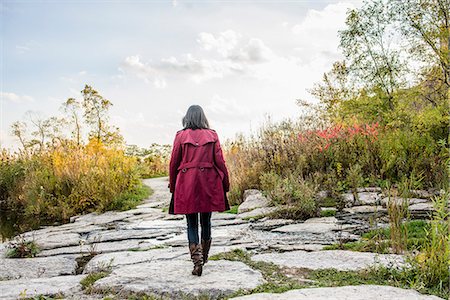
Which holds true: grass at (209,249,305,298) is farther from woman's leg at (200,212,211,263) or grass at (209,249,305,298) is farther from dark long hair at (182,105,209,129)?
dark long hair at (182,105,209,129)

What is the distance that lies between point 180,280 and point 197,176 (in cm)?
93

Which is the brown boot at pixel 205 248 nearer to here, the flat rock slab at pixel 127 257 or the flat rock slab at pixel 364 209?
the flat rock slab at pixel 127 257

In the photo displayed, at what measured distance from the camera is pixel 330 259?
4.16 m

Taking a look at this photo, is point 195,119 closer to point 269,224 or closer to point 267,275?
point 267,275

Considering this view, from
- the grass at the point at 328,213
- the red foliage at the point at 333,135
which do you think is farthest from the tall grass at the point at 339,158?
the grass at the point at 328,213

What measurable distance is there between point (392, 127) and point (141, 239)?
7216mm

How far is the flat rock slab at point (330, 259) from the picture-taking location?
3832 millimetres

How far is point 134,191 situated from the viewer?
11.0 meters

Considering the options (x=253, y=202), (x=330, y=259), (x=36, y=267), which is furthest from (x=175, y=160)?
(x=253, y=202)

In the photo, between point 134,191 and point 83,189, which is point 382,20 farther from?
point 83,189

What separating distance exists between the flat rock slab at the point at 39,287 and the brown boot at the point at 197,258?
0.96 metres

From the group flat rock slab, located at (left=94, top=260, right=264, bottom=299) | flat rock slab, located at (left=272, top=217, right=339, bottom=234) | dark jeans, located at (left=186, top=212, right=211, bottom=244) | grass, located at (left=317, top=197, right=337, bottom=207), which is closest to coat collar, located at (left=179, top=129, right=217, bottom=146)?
dark jeans, located at (left=186, top=212, right=211, bottom=244)

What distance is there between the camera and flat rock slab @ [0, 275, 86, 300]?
350 cm

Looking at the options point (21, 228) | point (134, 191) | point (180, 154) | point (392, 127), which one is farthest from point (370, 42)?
point (180, 154)
